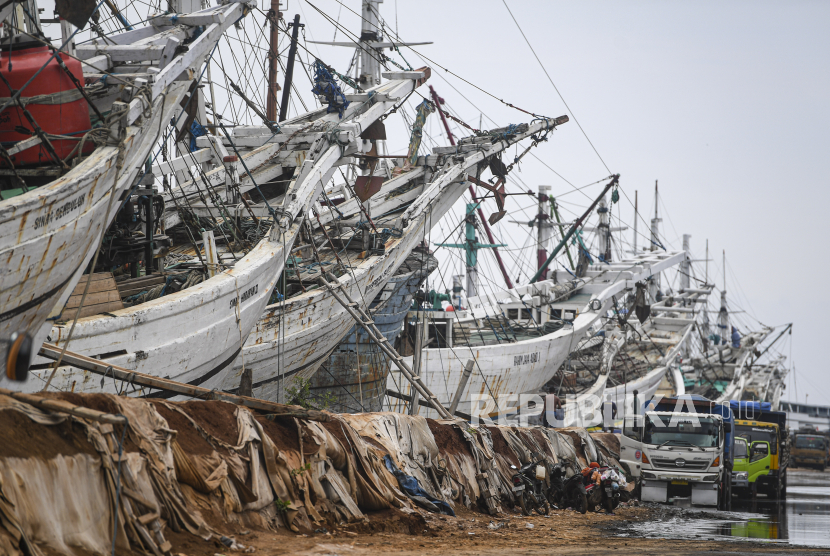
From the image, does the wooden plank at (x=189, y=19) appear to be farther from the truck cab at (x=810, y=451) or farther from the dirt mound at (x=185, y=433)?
the truck cab at (x=810, y=451)

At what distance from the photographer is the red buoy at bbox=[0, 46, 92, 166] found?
11.4 metres

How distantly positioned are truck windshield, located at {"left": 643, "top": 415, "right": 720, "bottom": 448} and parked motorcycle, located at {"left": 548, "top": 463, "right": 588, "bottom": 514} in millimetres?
4337

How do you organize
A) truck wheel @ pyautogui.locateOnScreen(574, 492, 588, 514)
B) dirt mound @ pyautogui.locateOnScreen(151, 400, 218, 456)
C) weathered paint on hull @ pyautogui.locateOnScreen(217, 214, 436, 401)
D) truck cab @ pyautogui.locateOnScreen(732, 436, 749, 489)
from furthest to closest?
truck cab @ pyautogui.locateOnScreen(732, 436, 749, 489), weathered paint on hull @ pyautogui.locateOnScreen(217, 214, 436, 401), truck wheel @ pyautogui.locateOnScreen(574, 492, 588, 514), dirt mound @ pyautogui.locateOnScreen(151, 400, 218, 456)

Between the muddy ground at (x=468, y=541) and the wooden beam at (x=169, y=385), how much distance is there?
61.8 inches

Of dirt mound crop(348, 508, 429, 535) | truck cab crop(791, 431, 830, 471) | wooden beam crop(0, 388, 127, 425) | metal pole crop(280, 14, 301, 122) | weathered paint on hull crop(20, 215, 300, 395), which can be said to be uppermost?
metal pole crop(280, 14, 301, 122)

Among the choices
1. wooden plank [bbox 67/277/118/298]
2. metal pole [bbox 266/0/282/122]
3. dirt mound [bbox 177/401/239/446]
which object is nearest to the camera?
dirt mound [bbox 177/401/239/446]

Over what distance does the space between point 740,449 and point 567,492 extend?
32.2 feet

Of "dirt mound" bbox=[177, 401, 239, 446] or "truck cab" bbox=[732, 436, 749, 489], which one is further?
"truck cab" bbox=[732, 436, 749, 489]

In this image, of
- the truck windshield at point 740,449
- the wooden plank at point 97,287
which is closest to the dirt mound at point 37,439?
the wooden plank at point 97,287

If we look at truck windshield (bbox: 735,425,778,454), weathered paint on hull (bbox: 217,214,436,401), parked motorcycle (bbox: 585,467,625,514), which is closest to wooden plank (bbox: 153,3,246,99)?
weathered paint on hull (bbox: 217,214,436,401)

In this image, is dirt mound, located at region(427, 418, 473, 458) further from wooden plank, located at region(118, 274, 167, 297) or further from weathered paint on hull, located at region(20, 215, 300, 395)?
wooden plank, located at region(118, 274, 167, 297)

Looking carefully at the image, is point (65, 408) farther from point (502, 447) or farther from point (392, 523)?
point (502, 447)

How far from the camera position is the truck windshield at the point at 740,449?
24.0 m

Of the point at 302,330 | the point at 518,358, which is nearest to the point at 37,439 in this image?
the point at 302,330
